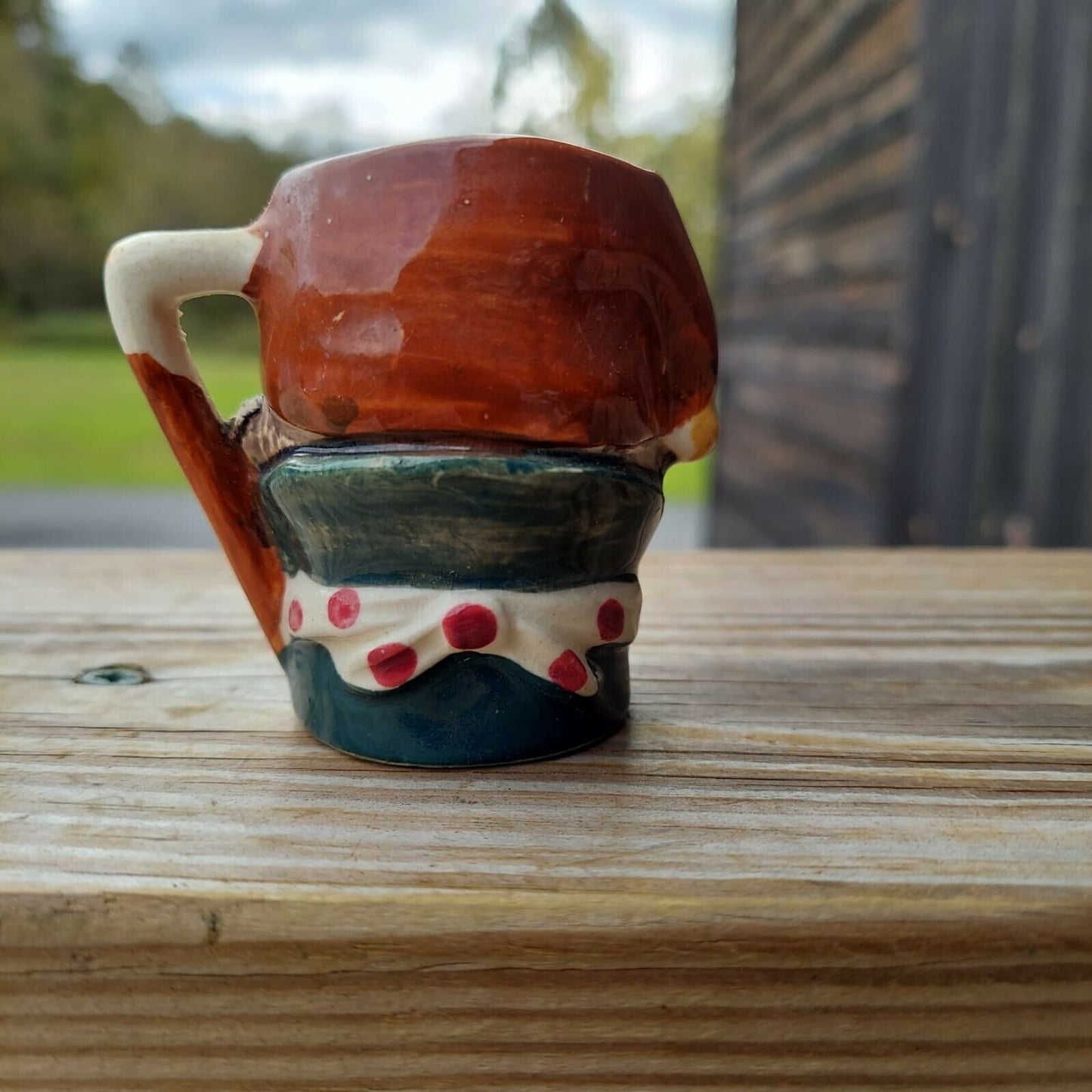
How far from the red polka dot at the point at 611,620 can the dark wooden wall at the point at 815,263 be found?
1465 millimetres

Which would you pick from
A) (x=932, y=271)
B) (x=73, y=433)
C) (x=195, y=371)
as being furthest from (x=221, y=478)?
(x=73, y=433)

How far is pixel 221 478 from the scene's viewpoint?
0.54m

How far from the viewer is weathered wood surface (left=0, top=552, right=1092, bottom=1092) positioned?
0.37 m

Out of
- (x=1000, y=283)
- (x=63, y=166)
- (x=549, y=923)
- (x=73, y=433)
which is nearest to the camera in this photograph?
(x=549, y=923)

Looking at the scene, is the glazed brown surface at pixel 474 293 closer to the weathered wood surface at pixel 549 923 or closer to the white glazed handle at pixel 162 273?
the white glazed handle at pixel 162 273

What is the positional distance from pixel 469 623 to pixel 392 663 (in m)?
0.04

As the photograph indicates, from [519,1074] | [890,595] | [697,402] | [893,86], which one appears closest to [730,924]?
[519,1074]

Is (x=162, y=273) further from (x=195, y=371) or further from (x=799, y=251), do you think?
(x=799, y=251)

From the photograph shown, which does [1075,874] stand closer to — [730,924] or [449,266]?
[730,924]

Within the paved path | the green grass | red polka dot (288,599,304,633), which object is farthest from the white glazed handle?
the green grass

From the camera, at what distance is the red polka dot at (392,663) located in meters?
0.49

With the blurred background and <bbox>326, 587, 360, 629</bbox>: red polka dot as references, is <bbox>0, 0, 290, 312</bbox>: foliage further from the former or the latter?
<bbox>326, 587, 360, 629</bbox>: red polka dot

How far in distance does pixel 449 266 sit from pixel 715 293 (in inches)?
129

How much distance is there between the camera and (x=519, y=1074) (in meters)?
0.38
